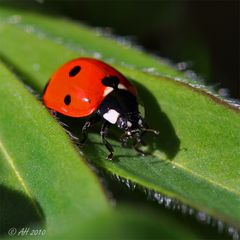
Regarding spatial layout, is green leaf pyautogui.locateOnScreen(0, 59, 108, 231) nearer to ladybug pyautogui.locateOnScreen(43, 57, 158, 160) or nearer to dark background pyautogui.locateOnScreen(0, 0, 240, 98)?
ladybug pyautogui.locateOnScreen(43, 57, 158, 160)

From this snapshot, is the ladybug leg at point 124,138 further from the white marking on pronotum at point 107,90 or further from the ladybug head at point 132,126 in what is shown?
the white marking on pronotum at point 107,90

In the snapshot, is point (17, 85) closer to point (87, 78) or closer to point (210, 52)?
point (87, 78)

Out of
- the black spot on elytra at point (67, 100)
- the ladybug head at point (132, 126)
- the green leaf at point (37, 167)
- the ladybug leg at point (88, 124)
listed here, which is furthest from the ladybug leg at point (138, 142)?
the green leaf at point (37, 167)

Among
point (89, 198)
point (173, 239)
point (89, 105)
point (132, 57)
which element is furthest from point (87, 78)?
point (173, 239)

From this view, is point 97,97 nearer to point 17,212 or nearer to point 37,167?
point 37,167

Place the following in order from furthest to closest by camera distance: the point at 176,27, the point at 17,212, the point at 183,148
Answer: the point at 176,27
the point at 183,148
the point at 17,212

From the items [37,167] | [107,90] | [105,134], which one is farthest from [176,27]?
[37,167]

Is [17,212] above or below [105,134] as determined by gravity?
below

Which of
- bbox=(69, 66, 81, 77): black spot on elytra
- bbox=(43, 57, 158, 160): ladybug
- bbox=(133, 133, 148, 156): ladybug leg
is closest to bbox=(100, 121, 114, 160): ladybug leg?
bbox=(43, 57, 158, 160): ladybug
